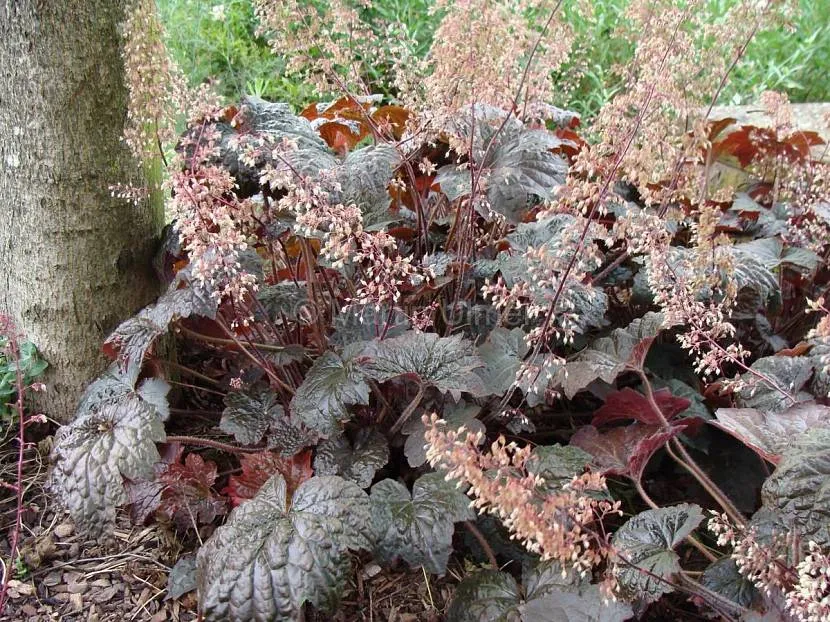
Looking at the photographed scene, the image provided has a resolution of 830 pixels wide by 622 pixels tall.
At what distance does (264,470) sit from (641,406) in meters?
0.94

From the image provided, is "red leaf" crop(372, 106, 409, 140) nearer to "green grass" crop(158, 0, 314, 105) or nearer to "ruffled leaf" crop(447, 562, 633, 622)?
"ruffled leaf" crop(447, 562, 633, 622)

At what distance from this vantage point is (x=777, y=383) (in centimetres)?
169

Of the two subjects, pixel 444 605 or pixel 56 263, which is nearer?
pixel 444 605

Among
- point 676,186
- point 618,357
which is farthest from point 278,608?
point 676,186

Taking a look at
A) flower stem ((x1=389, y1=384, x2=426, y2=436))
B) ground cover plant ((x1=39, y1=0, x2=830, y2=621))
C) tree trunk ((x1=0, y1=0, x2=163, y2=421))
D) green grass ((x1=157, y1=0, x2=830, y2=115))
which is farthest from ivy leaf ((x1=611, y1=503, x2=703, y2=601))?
green grass ((x1=157, y1=0, x2=830, y2=115))

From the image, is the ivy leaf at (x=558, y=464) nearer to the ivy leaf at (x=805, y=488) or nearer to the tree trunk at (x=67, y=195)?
the ivy leaf at (x=805, y=488)

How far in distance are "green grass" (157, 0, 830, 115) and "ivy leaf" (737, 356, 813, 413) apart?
328 cm

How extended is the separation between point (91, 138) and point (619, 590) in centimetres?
169

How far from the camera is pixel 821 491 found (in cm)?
118

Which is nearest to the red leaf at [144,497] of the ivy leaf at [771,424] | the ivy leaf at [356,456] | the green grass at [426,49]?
the ivy leaf at [356,456]

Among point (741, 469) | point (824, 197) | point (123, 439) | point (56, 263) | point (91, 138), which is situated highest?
point (91, 138)

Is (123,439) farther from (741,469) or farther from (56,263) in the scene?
(741,469)

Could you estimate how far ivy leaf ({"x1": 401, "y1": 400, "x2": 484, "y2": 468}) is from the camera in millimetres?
1547

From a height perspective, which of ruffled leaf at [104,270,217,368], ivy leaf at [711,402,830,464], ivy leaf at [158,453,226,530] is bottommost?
ivy leaf at [158,453,226,530]
